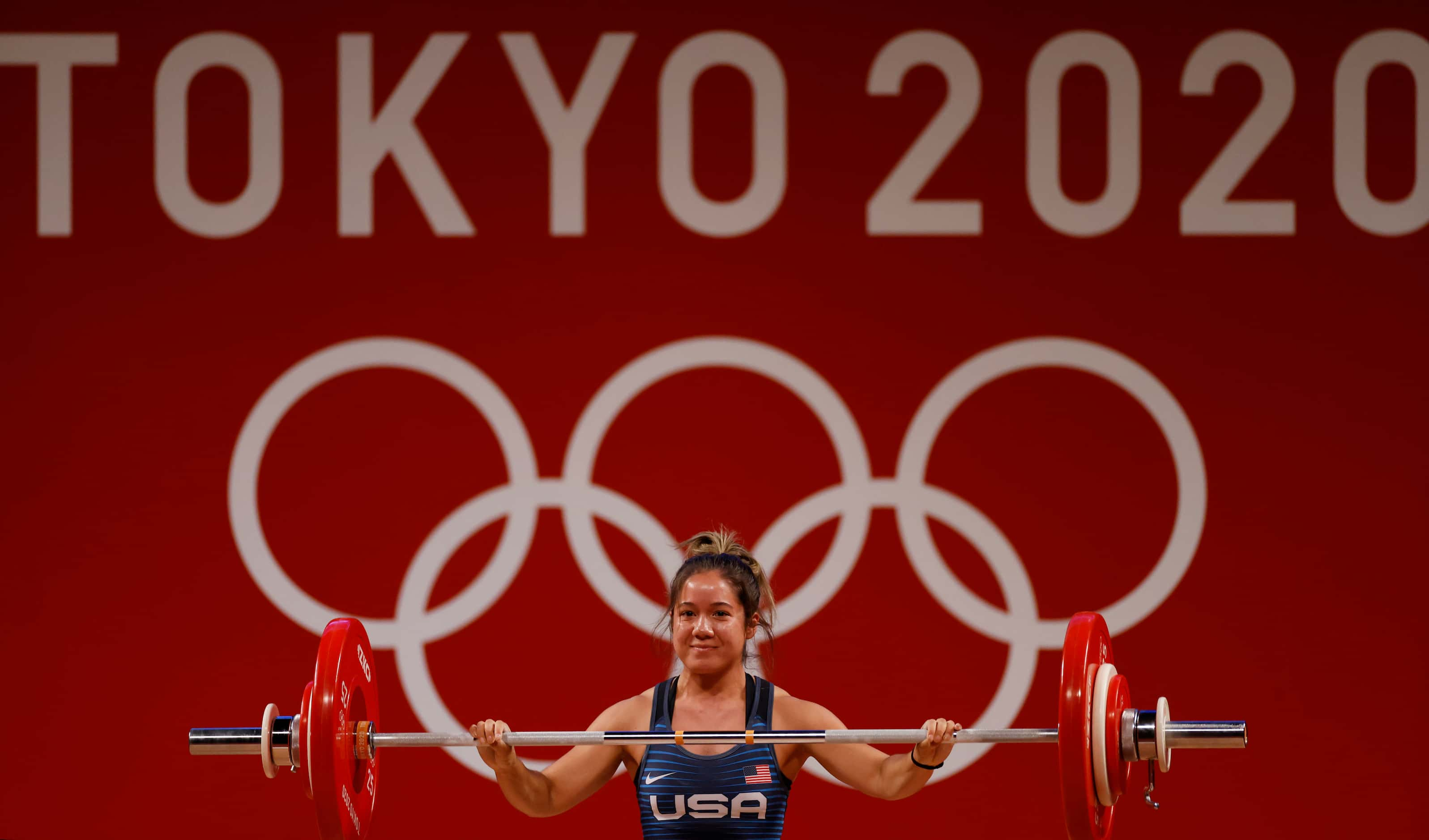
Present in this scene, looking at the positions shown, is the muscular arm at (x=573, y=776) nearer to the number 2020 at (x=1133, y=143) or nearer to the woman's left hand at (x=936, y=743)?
the woman's left hand at (x=936, y=743)

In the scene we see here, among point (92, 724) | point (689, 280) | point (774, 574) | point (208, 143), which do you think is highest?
point (208, 143)

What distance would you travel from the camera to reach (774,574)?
12.8 ft

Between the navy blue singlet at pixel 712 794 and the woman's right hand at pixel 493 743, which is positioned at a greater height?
the woman's right hand at pixel 493 743

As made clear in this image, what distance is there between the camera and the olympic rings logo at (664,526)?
3865 mm

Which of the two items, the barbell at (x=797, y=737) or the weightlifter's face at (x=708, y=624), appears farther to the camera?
the weightlifter's face at (x=708, y=624)

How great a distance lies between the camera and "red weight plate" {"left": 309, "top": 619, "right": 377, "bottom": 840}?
270 centimetres

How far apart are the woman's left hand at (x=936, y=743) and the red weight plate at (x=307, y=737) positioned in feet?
3.62

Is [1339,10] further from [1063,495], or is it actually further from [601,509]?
[601,509]

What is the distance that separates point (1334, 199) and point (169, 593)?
319 cm

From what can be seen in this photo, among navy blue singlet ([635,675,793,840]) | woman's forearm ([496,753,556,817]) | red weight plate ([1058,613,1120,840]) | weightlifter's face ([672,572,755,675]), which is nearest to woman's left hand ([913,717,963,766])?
red weight plate ([1058,613,1120,840])

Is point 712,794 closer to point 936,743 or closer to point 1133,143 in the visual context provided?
point 936,743

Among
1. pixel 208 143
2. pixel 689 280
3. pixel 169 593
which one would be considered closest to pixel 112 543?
pixel 169 593

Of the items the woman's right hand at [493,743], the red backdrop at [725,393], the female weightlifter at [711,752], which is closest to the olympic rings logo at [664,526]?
the red backdrop at [725,393]

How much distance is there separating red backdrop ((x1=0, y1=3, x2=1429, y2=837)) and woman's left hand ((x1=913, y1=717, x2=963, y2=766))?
3.45ft
